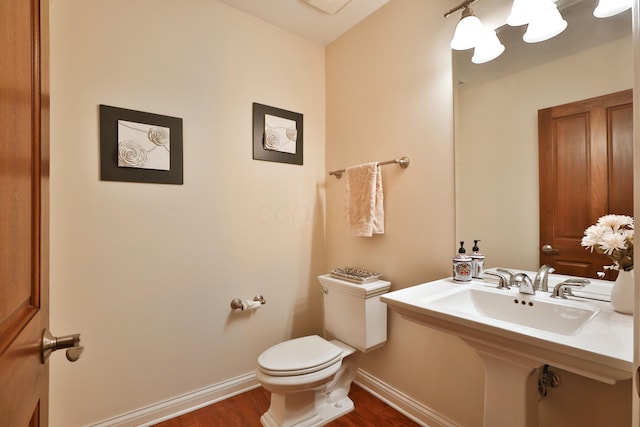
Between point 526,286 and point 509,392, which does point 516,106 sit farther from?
point 509,392

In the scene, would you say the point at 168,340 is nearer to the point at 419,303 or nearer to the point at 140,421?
the point at 140,421

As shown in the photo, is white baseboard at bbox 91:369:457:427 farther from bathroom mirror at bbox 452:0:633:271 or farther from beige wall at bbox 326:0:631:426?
bathroom mirror at bbox 452:0:633:271

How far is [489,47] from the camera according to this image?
136 cm

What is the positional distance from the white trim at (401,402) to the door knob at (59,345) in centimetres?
164

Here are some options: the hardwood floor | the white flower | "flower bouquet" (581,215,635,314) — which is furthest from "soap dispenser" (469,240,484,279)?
the white flower

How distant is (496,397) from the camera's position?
1.00m

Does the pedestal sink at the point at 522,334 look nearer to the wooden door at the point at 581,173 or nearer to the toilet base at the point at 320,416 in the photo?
the wooden door at the point at 581,173

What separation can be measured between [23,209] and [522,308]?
1.46 m

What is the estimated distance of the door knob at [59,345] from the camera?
565 mm

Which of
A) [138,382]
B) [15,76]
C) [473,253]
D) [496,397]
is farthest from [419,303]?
[138,382]

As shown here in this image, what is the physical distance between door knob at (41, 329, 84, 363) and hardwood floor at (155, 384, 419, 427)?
134cm

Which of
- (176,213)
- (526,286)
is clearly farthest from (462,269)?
(176,213)

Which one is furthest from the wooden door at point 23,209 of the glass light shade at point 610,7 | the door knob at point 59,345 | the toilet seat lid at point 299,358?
the glass light shade at point 610,7

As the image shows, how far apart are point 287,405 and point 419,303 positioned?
0.95m
